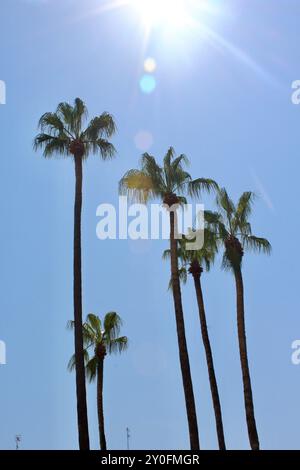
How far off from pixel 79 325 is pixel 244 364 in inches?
367

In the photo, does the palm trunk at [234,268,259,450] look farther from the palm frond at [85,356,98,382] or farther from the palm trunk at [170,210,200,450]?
the palm frond at [85,356,98,382]

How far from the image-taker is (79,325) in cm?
2911

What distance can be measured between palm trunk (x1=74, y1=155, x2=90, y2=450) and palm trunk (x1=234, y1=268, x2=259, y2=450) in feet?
28.5

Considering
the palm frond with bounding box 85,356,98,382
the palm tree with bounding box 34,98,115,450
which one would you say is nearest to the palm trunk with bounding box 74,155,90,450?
the palm tree with bounding box 34,98,115,450

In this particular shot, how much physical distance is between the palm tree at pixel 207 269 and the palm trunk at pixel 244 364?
275 centimetres

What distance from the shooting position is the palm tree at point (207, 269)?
3684 cm

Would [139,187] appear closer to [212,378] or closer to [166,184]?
[166,184]

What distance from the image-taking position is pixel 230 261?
1390 inches
